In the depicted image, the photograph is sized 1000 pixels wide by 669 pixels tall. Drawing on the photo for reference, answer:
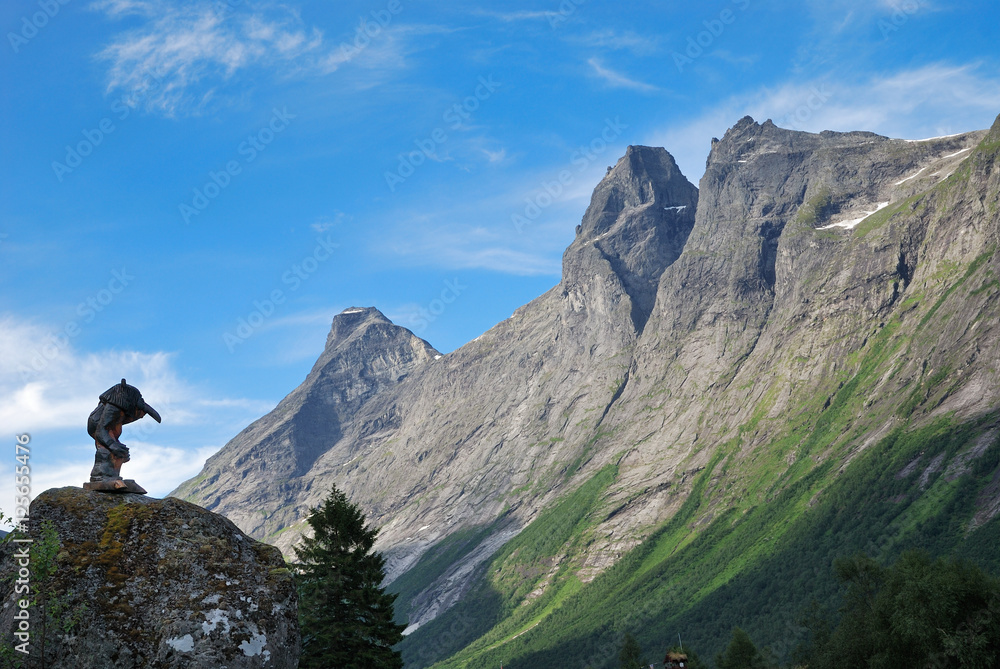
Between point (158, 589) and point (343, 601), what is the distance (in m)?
22.4

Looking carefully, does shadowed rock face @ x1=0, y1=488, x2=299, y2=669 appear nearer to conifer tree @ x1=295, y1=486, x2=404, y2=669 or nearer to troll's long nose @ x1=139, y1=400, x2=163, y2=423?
troll's long nose @ x1=139, y1=400, x2=163, y2=423

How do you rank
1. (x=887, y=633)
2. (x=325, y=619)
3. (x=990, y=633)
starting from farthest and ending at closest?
(x=887, y=633), (x=990, y=633), (x=325, y=619)

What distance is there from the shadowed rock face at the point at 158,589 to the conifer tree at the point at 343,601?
19.3m

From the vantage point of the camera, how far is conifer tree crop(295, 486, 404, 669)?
36969 millimetres

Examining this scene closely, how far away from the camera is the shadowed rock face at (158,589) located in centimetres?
1670

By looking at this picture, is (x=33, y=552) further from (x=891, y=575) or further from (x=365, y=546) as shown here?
(x=891, y=575)

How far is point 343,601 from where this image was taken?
3859 centimetres

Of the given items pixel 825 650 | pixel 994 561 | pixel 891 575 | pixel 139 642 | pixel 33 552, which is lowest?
pixel 994 561

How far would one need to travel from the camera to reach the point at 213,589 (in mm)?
17656

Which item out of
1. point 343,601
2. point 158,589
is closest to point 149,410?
point 158,589

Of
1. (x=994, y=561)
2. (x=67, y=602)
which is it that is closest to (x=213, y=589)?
(x=67, y=602)

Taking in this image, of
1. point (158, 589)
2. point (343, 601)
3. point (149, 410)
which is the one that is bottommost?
point (343, 601)

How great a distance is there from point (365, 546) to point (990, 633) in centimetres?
5940

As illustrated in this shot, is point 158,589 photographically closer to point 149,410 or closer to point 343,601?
point 149,410
